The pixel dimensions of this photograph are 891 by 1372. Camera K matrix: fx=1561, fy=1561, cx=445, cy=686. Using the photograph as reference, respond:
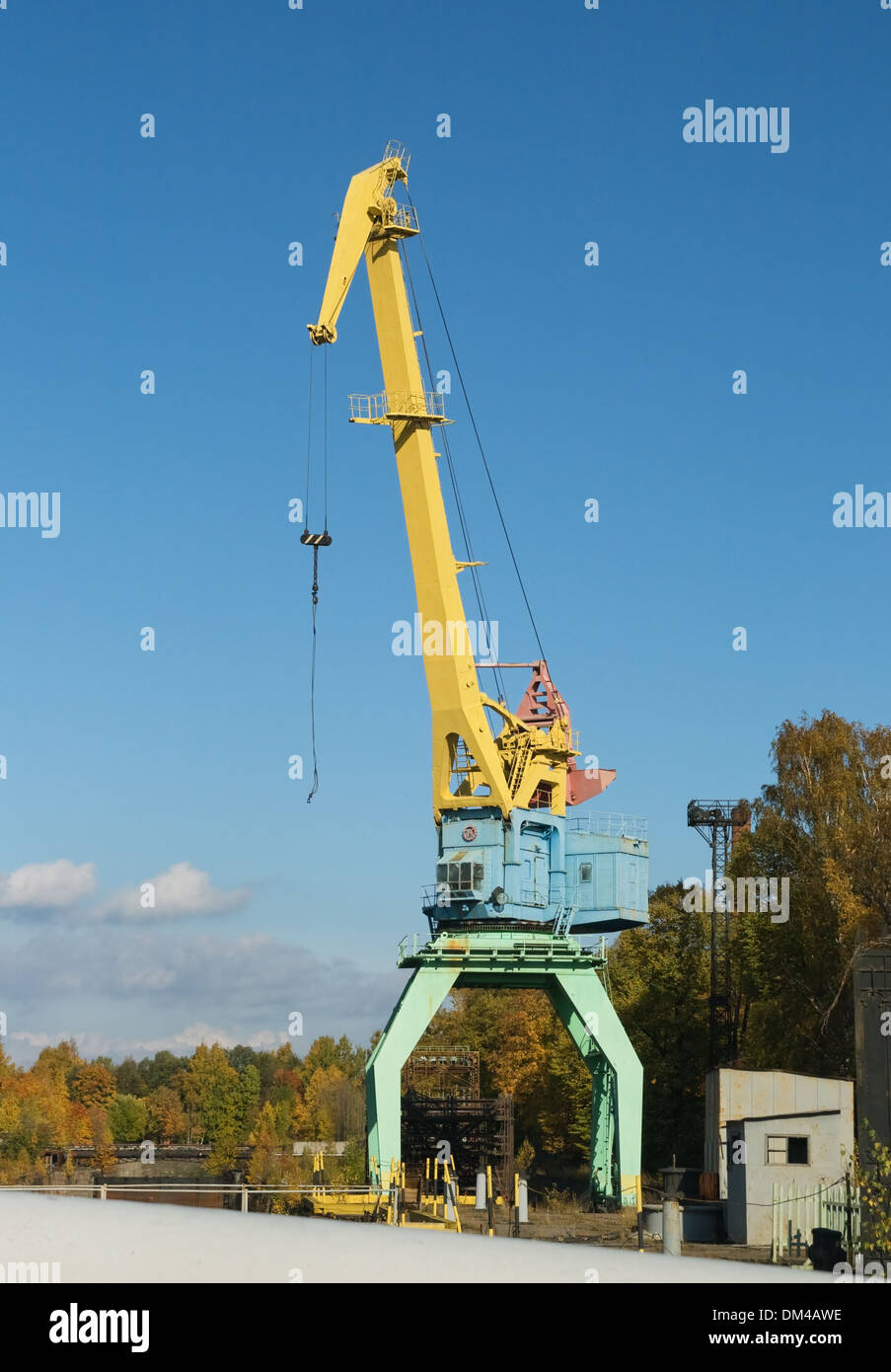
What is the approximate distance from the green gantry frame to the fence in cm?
1451

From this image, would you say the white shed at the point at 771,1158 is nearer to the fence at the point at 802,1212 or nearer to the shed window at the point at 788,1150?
→ the shed window at the point at 788,1150

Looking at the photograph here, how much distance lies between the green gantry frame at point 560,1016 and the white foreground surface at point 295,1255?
37.7m

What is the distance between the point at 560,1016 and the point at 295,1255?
143 ft

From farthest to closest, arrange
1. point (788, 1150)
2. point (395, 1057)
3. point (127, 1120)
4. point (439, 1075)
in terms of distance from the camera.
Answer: point (127, 1120) < point (439, 1075) < point (395, 1057) < point (788, 1150)

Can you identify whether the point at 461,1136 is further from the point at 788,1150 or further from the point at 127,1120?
the point at 127,1120

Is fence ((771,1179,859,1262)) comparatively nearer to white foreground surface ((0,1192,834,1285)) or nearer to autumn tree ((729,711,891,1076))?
autumn tree ((729,711,891,1076))

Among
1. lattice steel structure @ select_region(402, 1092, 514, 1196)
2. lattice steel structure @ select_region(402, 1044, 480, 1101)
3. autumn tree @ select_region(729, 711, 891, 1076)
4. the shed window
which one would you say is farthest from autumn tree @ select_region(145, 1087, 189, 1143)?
the shed window

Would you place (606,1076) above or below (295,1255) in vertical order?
below

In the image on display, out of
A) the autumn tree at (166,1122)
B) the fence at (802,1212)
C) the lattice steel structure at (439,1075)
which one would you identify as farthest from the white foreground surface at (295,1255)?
the autumn tree at (166,1122)

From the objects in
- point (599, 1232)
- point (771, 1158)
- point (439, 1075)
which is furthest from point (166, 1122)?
point (771, 1158)

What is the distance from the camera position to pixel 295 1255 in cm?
1213

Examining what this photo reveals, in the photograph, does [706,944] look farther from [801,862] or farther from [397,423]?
[397,423]

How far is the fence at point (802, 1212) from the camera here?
113 feet

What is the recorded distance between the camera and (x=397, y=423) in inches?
2096
